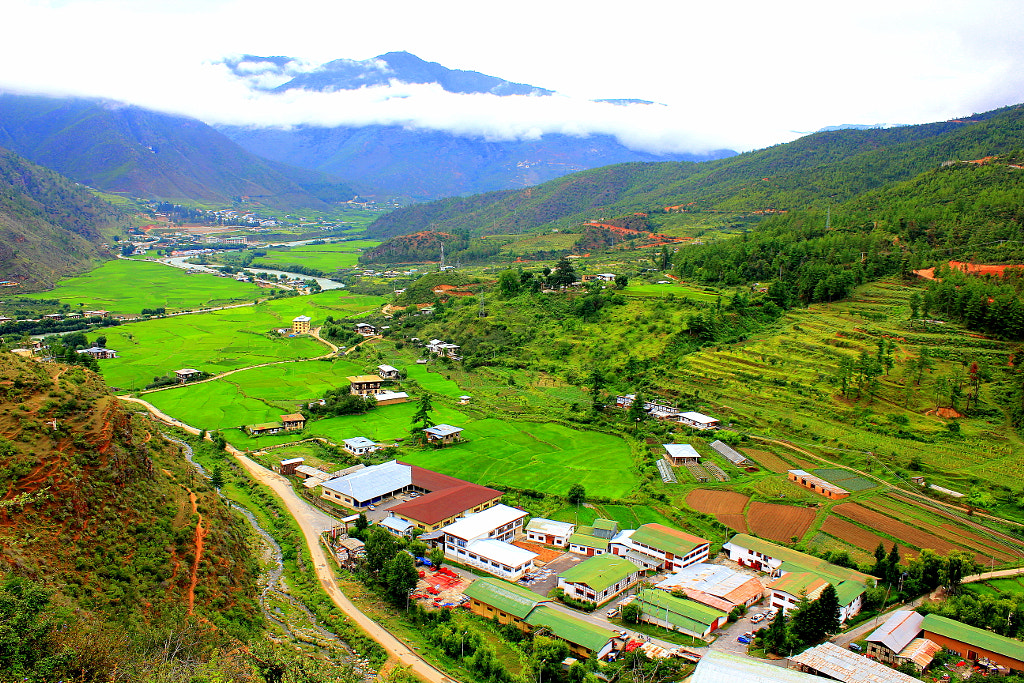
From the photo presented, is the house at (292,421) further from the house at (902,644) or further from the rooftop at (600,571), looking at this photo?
the house at (902,644)

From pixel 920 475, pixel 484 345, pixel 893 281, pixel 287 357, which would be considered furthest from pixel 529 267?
pixel 920 475

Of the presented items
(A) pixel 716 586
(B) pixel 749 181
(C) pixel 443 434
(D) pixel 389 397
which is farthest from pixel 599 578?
(B) pixel 749 181

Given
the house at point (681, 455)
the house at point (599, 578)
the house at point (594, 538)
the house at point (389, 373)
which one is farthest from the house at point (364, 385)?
the house at point (599, 578)

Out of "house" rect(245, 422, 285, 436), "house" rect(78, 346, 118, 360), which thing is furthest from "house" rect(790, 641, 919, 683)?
"house" rect(78, 346, 118, 360)

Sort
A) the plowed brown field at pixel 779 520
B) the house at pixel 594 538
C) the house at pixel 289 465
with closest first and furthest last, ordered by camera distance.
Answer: the house at pixel 594 538, the plowed brown field at pixel 779 520, the house at pixel 289 465

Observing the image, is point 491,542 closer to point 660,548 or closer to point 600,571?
point 600,571

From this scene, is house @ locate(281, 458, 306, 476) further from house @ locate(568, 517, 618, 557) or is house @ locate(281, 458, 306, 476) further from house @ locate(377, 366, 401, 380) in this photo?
house @ locate(568, 517, 618, 557)

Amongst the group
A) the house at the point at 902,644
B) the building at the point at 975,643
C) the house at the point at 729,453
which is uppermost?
the house at the point at 729,453
